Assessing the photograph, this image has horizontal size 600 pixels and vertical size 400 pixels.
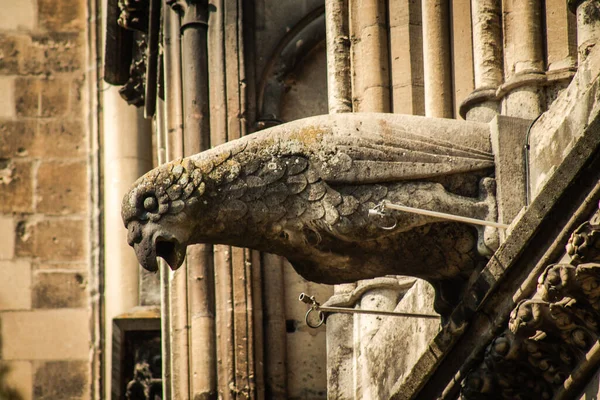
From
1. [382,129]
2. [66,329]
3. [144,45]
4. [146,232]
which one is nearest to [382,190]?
[382,129]

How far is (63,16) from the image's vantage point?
13391 mm

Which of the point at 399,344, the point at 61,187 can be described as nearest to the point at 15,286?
the point at 61,187

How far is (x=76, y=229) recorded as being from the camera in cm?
1295

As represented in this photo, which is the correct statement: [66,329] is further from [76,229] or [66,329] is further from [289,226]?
[289,226]

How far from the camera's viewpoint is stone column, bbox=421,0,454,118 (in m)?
6.47

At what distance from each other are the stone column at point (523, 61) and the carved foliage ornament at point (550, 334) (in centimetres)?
107

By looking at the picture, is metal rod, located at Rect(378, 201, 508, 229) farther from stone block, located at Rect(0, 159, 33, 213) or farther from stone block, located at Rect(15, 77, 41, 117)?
stone block, located at Rect(15, 77, 41, 117)

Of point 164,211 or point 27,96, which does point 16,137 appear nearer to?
point 27,96

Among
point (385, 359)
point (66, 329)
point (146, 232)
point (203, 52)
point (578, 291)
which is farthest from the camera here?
point (66, 329)

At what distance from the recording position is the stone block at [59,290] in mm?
12820

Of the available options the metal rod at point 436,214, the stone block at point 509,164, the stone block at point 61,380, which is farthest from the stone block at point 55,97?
the metal rod at point 436,214

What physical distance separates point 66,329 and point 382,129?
7562mm

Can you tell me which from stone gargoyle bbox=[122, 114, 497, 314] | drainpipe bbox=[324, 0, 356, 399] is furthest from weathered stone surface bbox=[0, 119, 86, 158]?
stone gargoyle bbox=[122, 114, 497, 314]

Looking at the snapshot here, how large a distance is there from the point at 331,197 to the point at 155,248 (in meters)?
0.51
